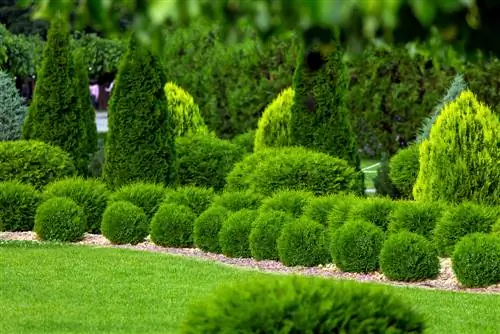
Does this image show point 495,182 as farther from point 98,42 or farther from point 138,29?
point 98,42

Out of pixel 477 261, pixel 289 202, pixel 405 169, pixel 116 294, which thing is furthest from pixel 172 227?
pixel 405 169

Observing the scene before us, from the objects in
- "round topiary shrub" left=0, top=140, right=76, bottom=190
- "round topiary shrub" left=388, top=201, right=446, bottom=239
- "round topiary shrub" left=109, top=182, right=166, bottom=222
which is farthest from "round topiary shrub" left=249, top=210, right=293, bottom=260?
"round topiary shrub" left=0, top=140, right=76, bottom=190

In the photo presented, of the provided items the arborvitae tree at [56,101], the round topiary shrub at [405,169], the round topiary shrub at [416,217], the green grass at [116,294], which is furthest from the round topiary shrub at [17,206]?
the round topiary shrub at [405,169]

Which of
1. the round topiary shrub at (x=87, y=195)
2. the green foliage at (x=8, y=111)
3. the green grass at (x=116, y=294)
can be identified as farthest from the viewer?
the green foliage at (x=8, y=111)

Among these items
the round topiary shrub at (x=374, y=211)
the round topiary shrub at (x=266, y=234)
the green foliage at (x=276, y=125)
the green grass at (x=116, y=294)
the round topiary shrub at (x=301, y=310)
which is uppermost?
the green foliage at (x=276, y=125)

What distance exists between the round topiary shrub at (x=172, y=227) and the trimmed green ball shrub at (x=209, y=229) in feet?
0.79

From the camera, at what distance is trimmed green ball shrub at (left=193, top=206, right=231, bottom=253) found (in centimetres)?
1220

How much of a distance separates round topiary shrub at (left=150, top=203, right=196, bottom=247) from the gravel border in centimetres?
9

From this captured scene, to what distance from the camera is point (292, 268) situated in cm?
1130

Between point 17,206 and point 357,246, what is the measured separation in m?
4.84

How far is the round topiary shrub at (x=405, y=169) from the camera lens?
1658 centimetres

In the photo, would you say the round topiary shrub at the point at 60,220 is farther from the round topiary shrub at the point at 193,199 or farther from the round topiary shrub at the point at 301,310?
the round topiary shrub at the point at 301,310

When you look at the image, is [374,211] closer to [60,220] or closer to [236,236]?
[236,236]

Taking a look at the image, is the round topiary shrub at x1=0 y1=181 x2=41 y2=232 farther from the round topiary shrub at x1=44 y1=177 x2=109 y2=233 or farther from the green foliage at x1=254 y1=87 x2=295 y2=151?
the green foliage at x1=254 y1=87 x2=295 y2=151
